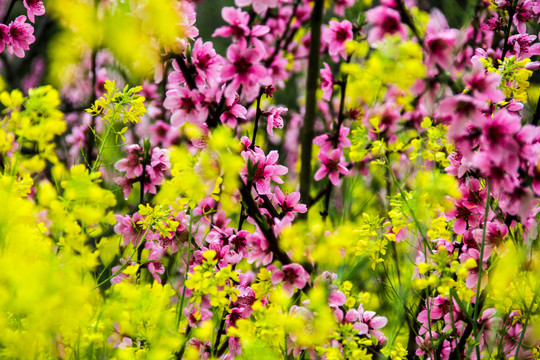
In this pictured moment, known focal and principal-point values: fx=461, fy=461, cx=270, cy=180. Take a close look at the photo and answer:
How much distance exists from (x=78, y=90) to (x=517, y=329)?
274cm

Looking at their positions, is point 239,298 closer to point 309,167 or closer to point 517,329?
point 309,167

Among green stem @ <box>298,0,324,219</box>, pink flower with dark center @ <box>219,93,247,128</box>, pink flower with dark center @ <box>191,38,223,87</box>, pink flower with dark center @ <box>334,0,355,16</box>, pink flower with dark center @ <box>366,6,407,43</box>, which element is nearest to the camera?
green stem @ <box>298,0,324,219</box>

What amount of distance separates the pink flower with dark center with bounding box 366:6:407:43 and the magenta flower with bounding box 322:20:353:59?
→ 477 mm

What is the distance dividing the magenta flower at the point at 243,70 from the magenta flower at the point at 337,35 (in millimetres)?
520

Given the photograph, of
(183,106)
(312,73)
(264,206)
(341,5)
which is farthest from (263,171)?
(341,5)

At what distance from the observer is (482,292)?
917 mm

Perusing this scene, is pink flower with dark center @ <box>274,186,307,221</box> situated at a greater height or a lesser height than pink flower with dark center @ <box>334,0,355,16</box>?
lesser

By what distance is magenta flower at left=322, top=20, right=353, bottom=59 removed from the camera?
1240 mm

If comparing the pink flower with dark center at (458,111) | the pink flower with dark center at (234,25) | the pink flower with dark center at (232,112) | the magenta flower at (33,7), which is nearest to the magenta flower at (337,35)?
the pink flower with dark center at (232,112)

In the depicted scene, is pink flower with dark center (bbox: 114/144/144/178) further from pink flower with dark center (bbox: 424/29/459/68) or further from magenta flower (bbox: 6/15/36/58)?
pink flower with dark center (bbox: 424/29/459/68)

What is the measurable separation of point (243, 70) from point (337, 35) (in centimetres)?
58

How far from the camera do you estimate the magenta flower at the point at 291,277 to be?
2.62 feet

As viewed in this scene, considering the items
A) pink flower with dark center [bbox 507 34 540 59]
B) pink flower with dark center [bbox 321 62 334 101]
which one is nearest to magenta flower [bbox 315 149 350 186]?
pink flower with dark center [bbox 321 62 334 101]

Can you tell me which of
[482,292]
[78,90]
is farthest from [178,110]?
[78,90]
